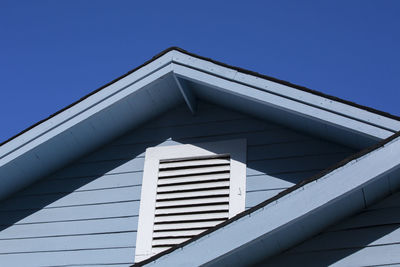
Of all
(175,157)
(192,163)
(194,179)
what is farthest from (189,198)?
(175,157)

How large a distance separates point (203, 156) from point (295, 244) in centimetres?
234

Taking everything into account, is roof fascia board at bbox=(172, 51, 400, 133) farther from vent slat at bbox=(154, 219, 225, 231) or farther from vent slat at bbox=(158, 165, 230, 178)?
vent slat at bbox=(154, 219, 225, 231)

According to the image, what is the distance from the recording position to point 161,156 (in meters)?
7.77

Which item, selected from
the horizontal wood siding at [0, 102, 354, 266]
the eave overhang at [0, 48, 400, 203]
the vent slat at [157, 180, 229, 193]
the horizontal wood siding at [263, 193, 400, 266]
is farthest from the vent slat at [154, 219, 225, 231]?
the horizontal wood siding at [263, 193, 400, 266]

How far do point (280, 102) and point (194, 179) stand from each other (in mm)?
1323

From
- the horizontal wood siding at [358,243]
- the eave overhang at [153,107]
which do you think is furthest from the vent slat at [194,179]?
the horizontal wood siding at [358,243]

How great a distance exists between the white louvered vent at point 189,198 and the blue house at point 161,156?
0.5 inches

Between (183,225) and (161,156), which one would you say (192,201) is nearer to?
(183,225)

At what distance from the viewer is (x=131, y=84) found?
7750 mm

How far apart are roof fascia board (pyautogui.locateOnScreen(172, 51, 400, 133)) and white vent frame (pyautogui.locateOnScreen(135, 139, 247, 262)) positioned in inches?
28.9

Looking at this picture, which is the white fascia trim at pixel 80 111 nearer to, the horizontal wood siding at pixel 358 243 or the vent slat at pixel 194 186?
the vent slat at pixel 194 186

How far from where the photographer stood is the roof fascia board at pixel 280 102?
658 cm

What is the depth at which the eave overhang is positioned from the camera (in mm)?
7035

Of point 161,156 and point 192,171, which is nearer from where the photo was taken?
point 192,171
